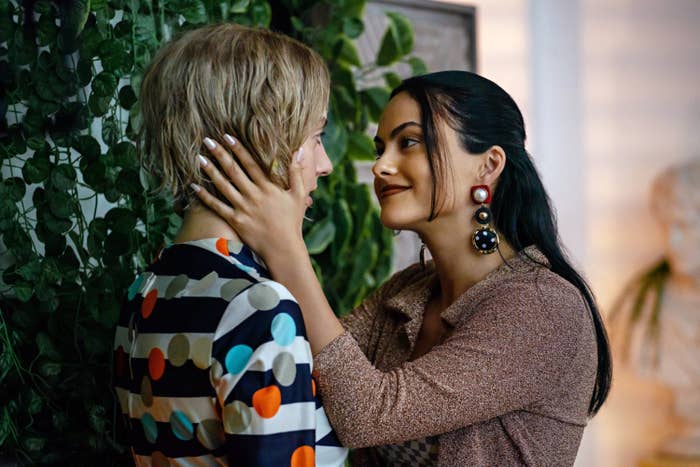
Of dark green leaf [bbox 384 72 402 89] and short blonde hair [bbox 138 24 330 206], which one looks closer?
short blonde hair [bbox 138 24 330 206]

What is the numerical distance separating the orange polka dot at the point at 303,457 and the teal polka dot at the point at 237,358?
0.13m

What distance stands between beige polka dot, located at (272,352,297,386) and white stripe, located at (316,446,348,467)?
0.25 meters

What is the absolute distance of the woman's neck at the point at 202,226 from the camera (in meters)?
1.21

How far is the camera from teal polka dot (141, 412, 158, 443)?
1.17 m

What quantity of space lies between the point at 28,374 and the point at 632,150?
2765 millimetres

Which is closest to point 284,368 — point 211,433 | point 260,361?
point 260,361

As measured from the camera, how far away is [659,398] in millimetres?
3568

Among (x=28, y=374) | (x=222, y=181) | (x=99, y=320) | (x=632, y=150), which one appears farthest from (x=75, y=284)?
(x=632, y=150)

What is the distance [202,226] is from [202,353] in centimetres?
22

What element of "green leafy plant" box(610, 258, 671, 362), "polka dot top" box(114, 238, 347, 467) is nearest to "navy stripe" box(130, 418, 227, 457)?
"polka dot top" box(114, 238, 347, 467)

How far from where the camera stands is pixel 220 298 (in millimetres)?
1086

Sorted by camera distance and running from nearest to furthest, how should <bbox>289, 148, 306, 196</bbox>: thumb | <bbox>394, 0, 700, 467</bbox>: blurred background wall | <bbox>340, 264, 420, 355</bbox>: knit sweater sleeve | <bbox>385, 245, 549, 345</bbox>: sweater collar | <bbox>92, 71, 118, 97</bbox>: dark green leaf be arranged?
1. <bbox>289, 148, 306, 196</bbox>: thumb
2. <bbox>385, 245, 549, 345</bbox>: sweater collar
3. <bbox>92, 71, 118, 97</bbox>: dark green leaf
4. <bbox>340, 264, 420, 355</bbox>: knit sweater sleeve
5. <bbox>394, 0, 700, 467</bbox>: blurred background wall

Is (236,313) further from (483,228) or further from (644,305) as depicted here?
(644,305)

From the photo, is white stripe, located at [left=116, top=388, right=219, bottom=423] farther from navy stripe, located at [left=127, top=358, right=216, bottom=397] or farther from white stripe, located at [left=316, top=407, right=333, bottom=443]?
white stripe, located at [left=316, top=407, right=333, bottom=443]
